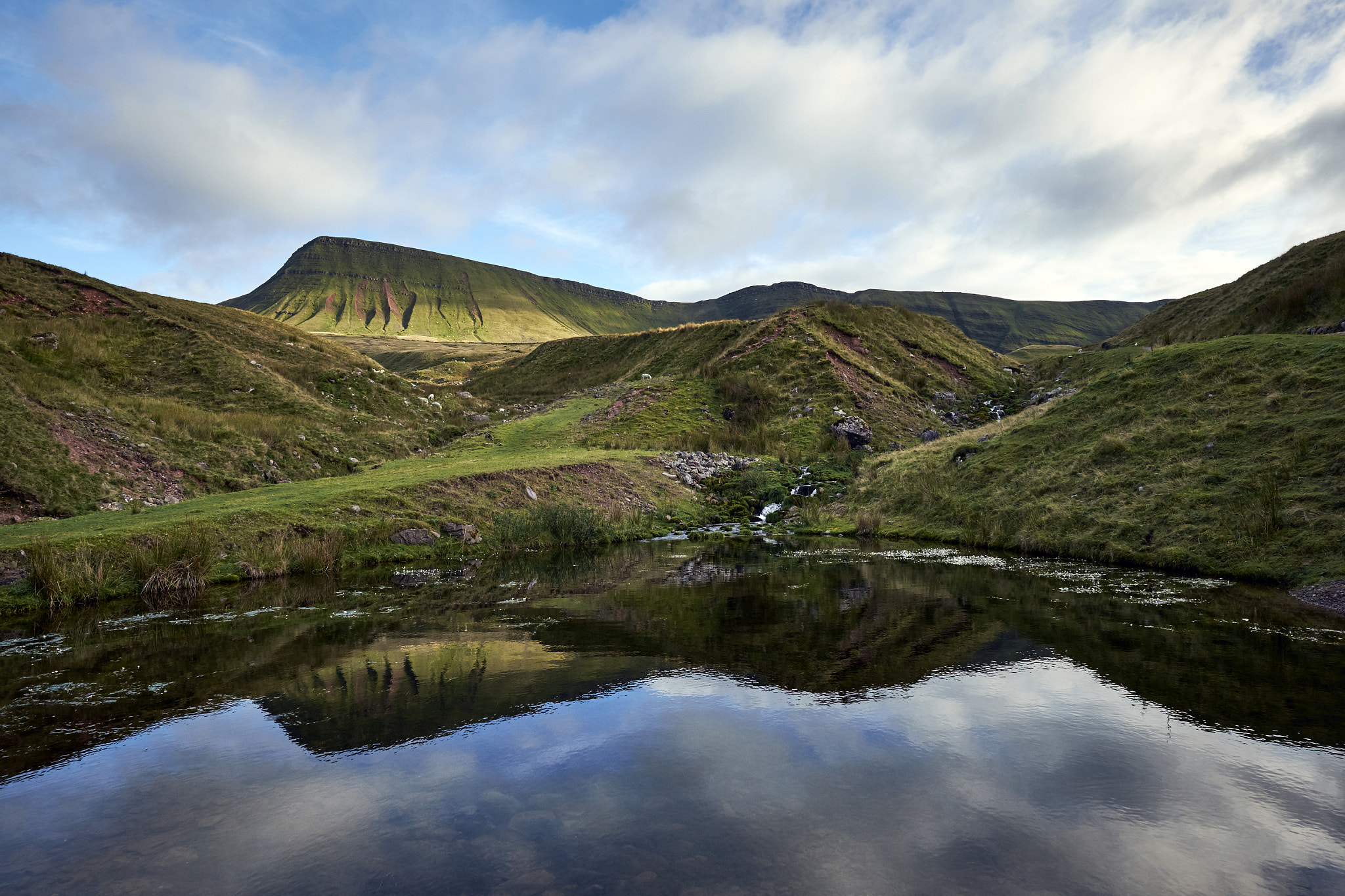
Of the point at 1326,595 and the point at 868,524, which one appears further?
the point at 868,524

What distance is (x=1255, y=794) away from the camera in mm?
5633

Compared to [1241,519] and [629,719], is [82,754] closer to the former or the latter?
[629,719]

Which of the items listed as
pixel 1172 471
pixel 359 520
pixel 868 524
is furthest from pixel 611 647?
pixel 1172 471

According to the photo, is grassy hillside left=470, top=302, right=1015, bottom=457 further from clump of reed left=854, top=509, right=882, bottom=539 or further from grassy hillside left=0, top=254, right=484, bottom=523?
grassy hillside left=0, top=254, right=484, bottom=523

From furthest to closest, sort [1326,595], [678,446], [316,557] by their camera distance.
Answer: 1. [678,446]
2. [316,557]
3. [1326,595]

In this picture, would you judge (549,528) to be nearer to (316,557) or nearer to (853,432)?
(316,557)

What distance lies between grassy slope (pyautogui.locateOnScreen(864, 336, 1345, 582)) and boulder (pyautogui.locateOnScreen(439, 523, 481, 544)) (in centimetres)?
1547

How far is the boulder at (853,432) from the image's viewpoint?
3459cm

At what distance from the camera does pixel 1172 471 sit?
18.4 meters

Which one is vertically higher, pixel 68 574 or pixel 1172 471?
pixel 1172 471

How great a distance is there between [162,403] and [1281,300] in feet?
171

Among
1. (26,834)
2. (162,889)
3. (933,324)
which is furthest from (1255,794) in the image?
(933,324)

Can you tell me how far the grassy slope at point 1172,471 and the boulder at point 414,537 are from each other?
16767 mm

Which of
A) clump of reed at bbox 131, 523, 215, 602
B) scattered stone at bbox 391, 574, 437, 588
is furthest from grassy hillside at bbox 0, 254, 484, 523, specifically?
scattered stone at bbox 391, 574, 437, 588
